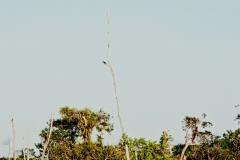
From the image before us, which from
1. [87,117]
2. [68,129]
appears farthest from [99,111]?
[68,129]

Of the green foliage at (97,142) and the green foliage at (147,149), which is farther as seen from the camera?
the green foliage at (97,142)

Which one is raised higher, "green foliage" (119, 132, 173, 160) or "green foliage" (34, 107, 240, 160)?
"green foliage" (34, 107, 240, 160)

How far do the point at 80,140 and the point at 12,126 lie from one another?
41.9ft

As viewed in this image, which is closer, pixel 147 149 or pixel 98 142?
pixel 147 149

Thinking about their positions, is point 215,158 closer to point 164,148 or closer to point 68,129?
point 68,129

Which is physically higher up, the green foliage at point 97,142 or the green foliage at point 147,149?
the green foliage at point 97,142

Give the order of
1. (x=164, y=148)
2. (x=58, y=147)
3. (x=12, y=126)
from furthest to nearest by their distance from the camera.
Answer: (x=58, y=147) < (x=12, y=126) < (x=164, y=148)

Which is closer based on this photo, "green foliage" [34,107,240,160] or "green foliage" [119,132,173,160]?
"green foliage" [119,132,173,160]

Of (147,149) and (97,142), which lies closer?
(147,149)

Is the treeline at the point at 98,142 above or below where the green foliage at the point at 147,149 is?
above

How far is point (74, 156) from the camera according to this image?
142ft

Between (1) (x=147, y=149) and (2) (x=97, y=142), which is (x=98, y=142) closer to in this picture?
(2) (x=97, y=142)

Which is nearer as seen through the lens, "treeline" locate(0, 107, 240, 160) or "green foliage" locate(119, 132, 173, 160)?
"green foliage" locate(119, 132, 173, 160)

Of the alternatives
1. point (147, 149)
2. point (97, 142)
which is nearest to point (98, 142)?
point (97, 142)
